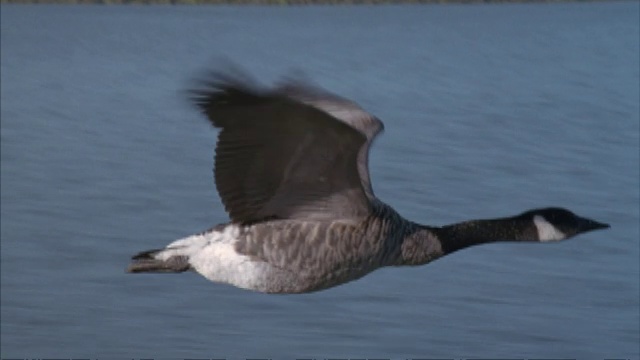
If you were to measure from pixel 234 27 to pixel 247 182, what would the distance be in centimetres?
1741

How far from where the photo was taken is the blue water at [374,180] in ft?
24.0

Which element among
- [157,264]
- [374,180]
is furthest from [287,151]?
[374,180]

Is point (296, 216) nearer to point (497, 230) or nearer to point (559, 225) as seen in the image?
point (497, 230)

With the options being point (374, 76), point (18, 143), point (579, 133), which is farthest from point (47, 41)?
point (579, 133)

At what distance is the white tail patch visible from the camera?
505cm

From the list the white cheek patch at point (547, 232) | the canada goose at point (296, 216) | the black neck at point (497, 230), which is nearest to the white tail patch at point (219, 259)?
the canada goose at point (296, 216)

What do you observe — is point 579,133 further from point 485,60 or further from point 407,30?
point 407,30

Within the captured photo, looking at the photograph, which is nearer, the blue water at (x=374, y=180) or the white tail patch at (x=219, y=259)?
the white tail patch at (x=219, y=259)

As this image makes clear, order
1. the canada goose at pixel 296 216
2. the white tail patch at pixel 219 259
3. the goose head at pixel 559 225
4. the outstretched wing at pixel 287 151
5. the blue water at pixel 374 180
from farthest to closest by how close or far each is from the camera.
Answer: the blue water at pixel 374 180 < the goose head at pixel 559 225 < the white tail patch at pixel 219 259 < the canada goose at pixel 296 216 < the outstretched wing at pixel 287 151

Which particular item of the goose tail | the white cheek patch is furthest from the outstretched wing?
the white cheek patch

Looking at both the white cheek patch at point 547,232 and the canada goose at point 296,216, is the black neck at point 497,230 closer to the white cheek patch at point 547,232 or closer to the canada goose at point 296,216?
the white cheek patch at point 547,232

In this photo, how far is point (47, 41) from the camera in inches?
816

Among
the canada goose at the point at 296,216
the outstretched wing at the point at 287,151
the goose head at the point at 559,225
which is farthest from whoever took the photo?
the goose head at the point at 559,225

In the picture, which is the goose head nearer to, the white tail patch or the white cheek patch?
the white cheek patch
